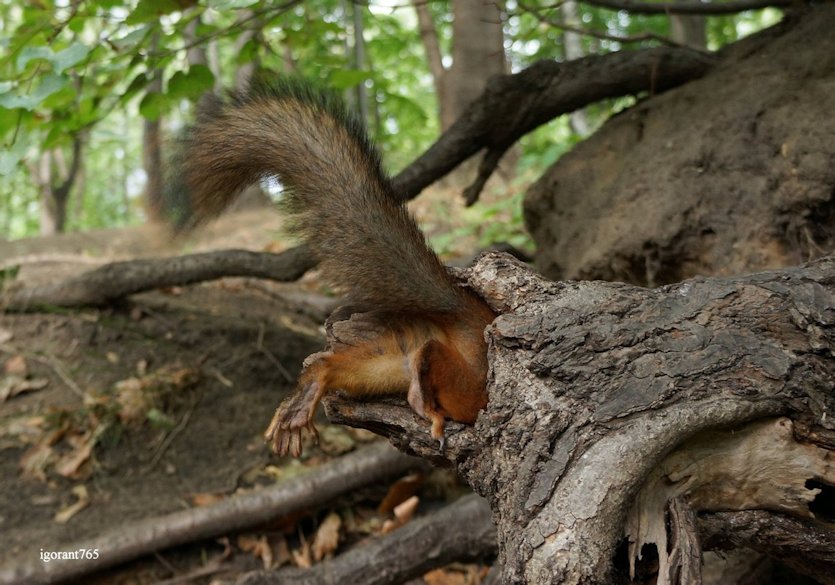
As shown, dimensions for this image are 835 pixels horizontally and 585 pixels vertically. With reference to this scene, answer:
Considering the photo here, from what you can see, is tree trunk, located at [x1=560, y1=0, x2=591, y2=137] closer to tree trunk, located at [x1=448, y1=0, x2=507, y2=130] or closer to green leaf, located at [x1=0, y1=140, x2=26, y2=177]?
tree trunk, located at [x1=448, y1=0, x2=507, y2=130]

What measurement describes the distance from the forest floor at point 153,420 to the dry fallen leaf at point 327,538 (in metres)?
0.08

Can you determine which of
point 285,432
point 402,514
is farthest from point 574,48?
point 285,432

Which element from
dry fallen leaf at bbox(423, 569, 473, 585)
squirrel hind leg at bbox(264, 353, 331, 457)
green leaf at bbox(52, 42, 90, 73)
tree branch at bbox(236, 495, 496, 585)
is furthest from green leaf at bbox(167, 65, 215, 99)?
dry fallen leaf at bbox(423, 569, 473, 585)

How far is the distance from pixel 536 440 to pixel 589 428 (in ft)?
0.41

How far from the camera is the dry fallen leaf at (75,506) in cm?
345

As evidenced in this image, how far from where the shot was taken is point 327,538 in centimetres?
356

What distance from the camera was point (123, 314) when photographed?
4.52 meters

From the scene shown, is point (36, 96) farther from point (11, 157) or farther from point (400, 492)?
point (400, 492)

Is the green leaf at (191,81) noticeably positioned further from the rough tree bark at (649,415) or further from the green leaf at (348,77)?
the rough tree bark at (649,415)

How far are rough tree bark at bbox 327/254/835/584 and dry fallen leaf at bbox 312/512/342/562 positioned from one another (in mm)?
1811

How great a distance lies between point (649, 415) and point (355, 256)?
3.63 feet

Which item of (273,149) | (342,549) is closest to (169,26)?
(273,149)

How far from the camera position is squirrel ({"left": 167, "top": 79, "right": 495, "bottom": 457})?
91.4 inches

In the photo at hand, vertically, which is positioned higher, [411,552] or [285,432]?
[285,432]
